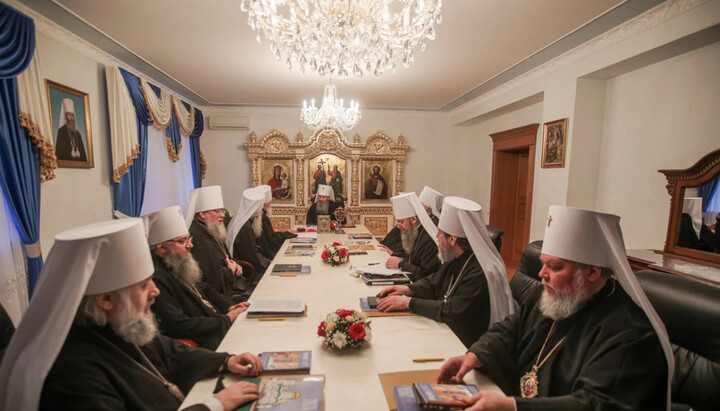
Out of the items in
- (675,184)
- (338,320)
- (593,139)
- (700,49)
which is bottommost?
(338,320)

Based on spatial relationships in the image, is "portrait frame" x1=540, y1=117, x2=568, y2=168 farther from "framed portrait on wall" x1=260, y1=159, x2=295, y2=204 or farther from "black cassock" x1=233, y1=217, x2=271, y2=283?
"framed portrait on wall" x1=260, y1=159, x2=295, y2=204

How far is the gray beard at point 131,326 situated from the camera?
1354 mm

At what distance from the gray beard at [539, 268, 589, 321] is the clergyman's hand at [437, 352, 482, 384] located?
46 centimetres

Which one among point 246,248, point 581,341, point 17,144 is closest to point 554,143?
point 581,341

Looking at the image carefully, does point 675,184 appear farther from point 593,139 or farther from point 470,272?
point 470,272

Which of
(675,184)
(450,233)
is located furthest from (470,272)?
(675,184)

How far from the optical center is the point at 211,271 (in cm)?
319

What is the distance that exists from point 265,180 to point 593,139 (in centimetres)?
671

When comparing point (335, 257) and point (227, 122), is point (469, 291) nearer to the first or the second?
point (335, 257)

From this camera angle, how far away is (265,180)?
8086 mm

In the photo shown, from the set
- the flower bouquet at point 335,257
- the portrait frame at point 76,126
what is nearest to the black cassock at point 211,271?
the flower bouquet at point 335,257

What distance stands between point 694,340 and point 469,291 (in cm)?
112

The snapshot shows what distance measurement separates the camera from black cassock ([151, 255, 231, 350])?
217cm

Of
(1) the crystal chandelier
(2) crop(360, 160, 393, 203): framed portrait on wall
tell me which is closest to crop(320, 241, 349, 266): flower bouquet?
(1) the crystal chandelier
